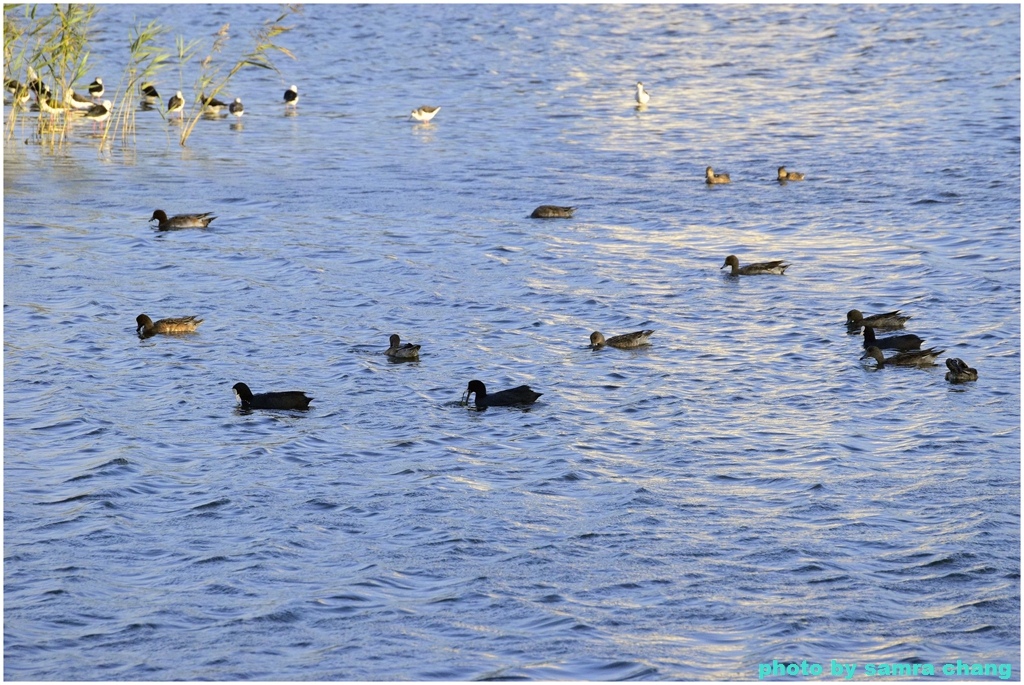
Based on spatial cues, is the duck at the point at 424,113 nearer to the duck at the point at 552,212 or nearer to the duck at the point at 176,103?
the duck at the point at 176,103

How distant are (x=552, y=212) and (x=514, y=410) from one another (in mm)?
9417

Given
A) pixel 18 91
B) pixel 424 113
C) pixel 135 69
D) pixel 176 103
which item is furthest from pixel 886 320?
pixel 176 103

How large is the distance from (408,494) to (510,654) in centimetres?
345

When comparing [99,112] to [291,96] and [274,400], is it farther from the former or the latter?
[274,400]

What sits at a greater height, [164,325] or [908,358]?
[164,325]

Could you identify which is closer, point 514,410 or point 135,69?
point 514,410

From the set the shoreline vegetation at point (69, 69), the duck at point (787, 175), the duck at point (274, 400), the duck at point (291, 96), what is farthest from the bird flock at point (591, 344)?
the duck at point (291, 96)

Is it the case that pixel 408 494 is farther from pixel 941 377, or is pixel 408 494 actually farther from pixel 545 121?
pixel 545 121

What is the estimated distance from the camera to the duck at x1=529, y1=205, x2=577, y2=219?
2519 cm

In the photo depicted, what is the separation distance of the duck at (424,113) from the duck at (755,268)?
13.4m

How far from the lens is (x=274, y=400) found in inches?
637

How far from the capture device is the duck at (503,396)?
16.2 meters

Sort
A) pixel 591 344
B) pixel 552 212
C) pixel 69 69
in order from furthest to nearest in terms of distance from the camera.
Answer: pixel 69 69 < pixel 552 212 < pixel 591 344

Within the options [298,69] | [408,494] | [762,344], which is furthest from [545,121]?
[408,494]
